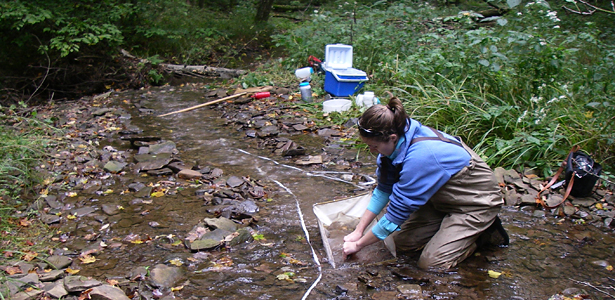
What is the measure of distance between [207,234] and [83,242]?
981 mm

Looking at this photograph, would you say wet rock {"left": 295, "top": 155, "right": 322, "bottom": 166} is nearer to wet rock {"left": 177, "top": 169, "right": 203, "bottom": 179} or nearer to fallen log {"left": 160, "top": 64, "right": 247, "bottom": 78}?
wet rock {"left": 177, "top": 169, "right": 203, "bottom": 179}

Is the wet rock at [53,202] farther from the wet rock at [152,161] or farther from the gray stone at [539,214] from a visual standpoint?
the gray stone at [539,214]

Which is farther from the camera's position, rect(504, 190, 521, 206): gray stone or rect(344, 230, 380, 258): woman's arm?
rect(504, 190, 521, 206): gray stone

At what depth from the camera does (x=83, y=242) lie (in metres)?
3.33

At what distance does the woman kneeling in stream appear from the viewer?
99.2 inches

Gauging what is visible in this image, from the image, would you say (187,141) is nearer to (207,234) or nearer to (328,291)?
(207,234)

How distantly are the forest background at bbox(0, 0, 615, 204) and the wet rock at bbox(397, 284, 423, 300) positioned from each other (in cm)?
224

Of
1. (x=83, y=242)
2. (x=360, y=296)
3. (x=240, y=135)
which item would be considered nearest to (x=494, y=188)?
(x=360, y=296)

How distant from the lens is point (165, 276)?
2.78 metres

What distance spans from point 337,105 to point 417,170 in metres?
4.04

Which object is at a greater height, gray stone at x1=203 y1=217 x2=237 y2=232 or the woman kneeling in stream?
the woman kneeling in stream

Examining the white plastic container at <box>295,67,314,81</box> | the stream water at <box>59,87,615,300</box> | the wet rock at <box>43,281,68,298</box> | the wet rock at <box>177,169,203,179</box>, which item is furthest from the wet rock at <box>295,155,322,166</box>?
the white plastic container at <box>295,67,314,81</box>

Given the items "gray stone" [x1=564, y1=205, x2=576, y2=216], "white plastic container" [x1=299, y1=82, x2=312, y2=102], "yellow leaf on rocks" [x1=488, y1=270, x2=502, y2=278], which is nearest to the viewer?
"yellow leaf on rocks" [x1=488, y1=270, x2=502, y2=278]

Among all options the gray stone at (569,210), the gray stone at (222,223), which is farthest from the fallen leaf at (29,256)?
the gray stone at (569,210)
